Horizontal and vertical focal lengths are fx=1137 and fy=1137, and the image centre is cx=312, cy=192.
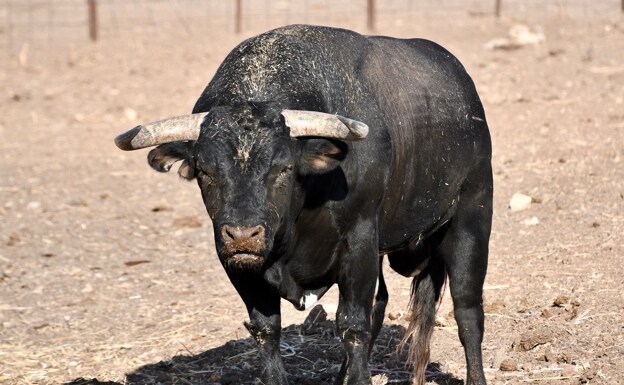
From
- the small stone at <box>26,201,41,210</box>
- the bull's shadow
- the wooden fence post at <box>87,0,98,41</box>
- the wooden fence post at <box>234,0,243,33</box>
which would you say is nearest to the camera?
the bull's shadow

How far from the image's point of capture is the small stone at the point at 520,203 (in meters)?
10.2

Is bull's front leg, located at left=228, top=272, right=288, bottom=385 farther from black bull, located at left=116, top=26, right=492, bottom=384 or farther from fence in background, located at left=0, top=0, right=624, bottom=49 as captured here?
fence in background, located at left=0, top=0, right=624, bottom=49

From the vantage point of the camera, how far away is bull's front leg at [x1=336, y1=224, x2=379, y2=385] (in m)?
5.63

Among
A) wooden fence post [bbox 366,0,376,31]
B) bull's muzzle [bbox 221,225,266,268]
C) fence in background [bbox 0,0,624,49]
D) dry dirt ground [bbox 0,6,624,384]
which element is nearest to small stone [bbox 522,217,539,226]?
dry dirt ground [bbox 0,6,624,384]

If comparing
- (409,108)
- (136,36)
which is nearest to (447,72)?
(409,108)

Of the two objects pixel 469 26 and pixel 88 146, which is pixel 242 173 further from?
pixel 469 26

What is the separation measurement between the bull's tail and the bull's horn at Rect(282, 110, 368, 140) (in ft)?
6.59

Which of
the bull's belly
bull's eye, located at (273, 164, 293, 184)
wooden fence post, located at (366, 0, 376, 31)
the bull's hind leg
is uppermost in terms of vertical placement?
bull's eye, located at (273, 164, 293, 184)

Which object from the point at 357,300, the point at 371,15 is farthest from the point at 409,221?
the point at 371,15

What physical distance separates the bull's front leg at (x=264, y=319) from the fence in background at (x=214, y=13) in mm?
15215

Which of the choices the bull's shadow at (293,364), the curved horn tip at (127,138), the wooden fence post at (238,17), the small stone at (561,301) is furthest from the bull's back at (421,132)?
the wooden fence post at (238,17)

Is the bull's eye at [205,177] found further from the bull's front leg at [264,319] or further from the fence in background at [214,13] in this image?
the fence in background at [214,13]

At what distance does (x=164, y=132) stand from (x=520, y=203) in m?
5.47

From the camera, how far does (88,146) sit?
14523 millimetres
